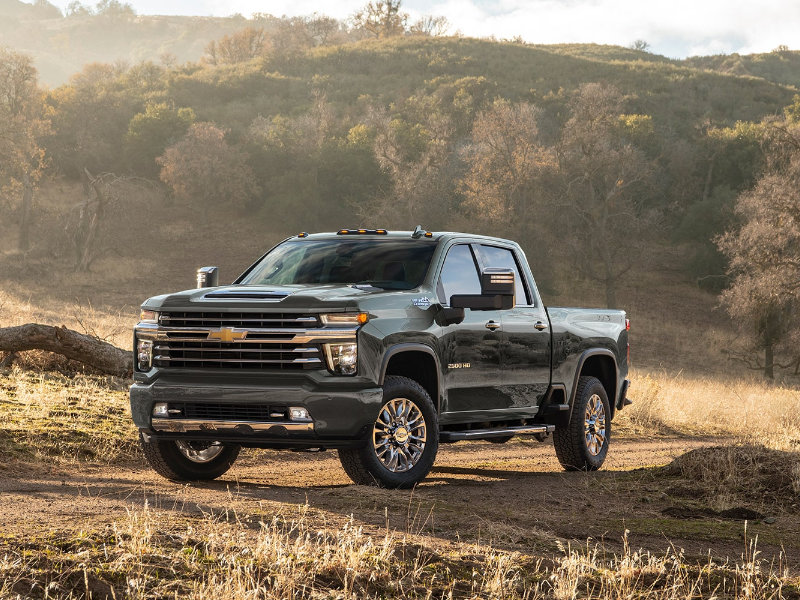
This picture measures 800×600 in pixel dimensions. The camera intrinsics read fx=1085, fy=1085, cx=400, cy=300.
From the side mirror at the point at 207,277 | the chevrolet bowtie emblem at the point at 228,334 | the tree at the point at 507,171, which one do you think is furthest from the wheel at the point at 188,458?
the tree at the point at 507,171

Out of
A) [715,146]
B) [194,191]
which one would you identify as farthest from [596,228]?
[194,191]

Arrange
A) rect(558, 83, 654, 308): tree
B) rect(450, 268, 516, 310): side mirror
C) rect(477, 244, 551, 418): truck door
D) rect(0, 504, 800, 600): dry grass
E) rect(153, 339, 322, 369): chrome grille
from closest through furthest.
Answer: rect(0, 504, 800, 600): dry grass
rect(153, 339, 322, 369): chrome grille
rect(450, 268, 516, 310): side mirror
rect(477, 244, 551, 418): truck door
rect(558, 83, 654, 308): tree

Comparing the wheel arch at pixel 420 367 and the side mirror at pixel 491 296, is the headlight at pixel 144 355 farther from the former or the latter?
the side mirror at pixel 491 296

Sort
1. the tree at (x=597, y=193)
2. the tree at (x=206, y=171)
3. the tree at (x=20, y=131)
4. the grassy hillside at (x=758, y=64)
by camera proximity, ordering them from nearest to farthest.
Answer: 1. the tree at (x=597, y=193)
2. the tree at (x=20, y=131)
3. the tree at (x=206, y=171)
4. the grassy hillside at (x=758, y=64)

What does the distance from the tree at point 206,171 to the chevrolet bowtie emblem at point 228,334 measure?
6116cm

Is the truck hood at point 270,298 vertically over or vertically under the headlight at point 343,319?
over

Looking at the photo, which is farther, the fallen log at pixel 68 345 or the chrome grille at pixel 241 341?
the fallen log at pixel 68 345

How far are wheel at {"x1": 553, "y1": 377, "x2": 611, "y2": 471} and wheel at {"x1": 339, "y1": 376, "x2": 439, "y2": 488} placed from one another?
3062mm

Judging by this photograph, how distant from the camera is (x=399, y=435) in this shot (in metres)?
9.16

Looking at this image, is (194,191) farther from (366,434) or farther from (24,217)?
(366,434)

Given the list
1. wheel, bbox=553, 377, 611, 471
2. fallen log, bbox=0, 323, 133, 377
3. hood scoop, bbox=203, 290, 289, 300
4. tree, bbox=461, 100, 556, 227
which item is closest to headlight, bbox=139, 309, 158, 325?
hood scoop, bbox=203, 290, 289, 300

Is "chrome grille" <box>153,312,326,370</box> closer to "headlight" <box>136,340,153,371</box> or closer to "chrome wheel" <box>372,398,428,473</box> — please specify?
"headlight" <box>136,340,153,371</box>

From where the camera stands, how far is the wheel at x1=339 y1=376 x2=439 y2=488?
896 centimetres

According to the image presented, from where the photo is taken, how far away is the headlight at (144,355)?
9212 mm
